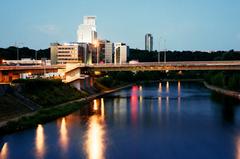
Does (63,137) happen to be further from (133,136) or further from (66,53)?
(66,53)

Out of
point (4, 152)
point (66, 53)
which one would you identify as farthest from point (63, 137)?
point (66, 53)

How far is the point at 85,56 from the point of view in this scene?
452 ft

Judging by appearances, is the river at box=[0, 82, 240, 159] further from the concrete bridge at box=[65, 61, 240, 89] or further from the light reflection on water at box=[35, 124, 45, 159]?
the concrete bridge at box=[65, 61, 240, 89]

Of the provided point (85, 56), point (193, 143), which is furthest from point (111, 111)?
point (85, 56)

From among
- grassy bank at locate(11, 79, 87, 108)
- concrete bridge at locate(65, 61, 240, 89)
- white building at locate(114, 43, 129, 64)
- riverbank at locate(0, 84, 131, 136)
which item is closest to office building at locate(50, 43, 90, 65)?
white building at locate(114, 43, 129, 64)

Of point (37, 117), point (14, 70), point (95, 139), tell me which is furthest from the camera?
point (14, 70)

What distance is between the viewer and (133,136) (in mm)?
29969

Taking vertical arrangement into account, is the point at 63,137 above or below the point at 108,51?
below

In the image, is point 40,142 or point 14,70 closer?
point 40,142

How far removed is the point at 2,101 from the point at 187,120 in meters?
16.3

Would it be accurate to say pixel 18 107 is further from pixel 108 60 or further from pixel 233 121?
pixel 108 60

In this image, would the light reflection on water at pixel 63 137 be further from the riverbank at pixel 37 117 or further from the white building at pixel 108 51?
the white building at pixel 108 51

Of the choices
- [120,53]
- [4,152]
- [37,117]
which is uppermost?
[120,53]

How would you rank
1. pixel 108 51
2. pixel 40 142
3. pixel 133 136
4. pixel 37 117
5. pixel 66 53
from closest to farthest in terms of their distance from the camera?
1. pixel 40 142
2. pixel 133 136
3. pixel 37 117
4. pixel 66 53
5. pixel 108 51
